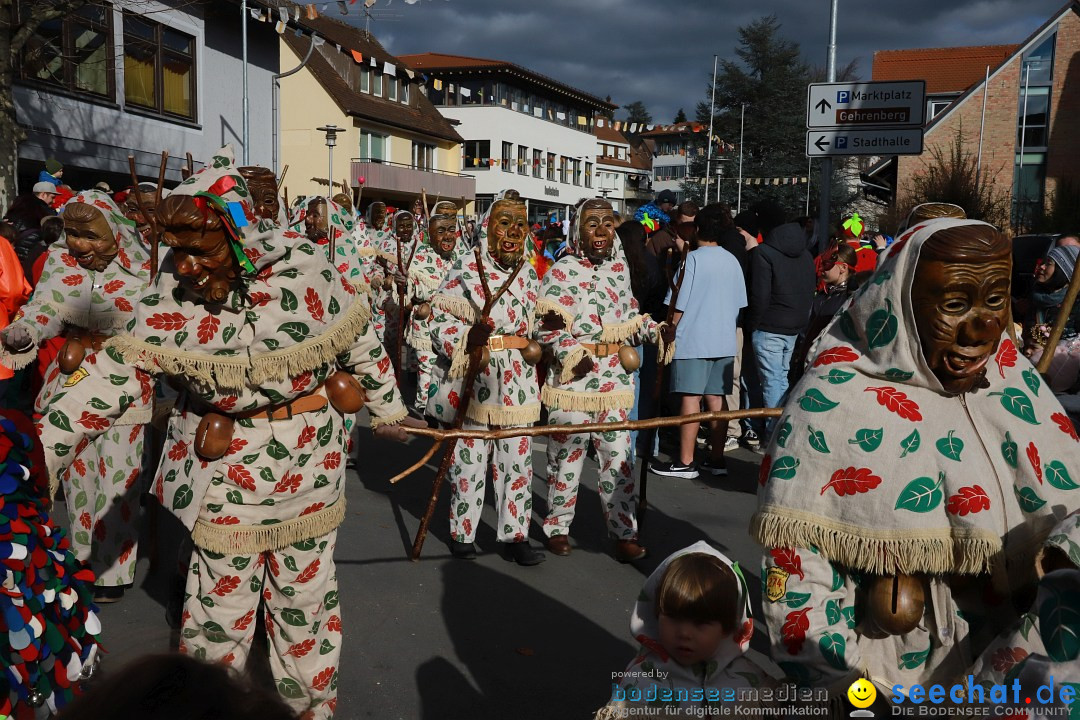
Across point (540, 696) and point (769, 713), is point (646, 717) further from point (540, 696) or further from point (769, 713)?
point (540, 696)

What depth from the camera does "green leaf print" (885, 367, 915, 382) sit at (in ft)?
7.27

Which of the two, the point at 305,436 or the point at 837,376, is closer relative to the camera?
the point at 837,376

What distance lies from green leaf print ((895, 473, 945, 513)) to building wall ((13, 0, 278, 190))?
15.2 meters

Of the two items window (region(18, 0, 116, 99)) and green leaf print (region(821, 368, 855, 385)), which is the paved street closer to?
green leaf print (region(821, 368, 855, 385))

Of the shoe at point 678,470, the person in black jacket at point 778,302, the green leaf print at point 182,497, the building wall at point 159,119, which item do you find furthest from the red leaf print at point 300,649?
the building wall at point 159,119

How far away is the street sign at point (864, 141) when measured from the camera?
7.86 m

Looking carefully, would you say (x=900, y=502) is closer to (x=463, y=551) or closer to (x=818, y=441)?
(x=818, y=441)

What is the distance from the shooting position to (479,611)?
4754mm

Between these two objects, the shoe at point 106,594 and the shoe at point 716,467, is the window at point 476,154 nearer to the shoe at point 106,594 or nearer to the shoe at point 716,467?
the shoe at point 716,467

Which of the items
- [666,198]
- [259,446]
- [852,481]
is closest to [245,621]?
[259,446]

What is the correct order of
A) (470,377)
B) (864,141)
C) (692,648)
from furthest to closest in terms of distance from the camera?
(864,141) → (470,377) → (692,648)

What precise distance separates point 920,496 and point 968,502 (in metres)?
0.11

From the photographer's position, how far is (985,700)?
1938mm

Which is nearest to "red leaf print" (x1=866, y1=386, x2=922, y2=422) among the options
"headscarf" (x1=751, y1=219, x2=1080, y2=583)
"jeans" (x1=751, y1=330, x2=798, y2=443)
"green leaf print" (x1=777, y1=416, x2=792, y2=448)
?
"headscarf" (x1=751, y1=219, x2=1080, y2=583)
